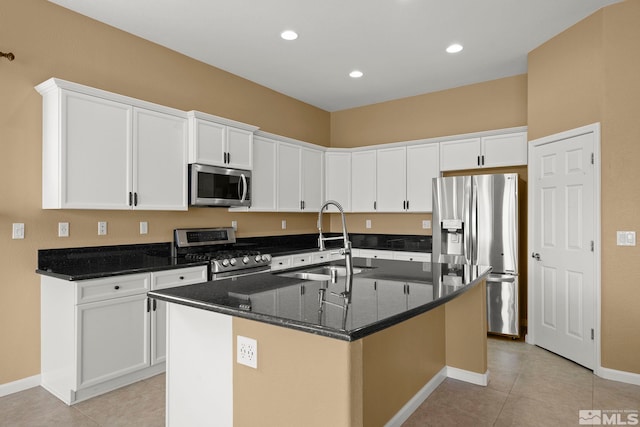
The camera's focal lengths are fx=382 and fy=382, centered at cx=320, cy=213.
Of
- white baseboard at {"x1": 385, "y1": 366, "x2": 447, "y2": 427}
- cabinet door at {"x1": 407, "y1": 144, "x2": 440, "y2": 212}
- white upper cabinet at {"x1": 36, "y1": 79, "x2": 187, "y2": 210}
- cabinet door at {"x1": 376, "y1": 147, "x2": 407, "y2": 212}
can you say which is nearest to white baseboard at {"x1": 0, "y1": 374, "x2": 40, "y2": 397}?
white upper cabinet at {"x1": 36, "y1": 79, "x2": 187, "y2": 210}

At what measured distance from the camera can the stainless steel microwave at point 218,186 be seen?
373cm

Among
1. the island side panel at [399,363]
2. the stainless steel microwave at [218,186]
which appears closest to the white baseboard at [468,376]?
the island side panel at [399,363]

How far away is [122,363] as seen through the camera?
2.92 metres

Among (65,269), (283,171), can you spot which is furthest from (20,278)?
(283,171)

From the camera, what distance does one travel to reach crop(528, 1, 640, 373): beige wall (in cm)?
308

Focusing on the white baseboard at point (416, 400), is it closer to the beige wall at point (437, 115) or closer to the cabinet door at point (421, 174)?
the cabinet door at point (421, 174)

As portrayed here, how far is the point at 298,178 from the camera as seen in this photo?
516 centimetres

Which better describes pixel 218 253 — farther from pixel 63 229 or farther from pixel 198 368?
pixel 198 368

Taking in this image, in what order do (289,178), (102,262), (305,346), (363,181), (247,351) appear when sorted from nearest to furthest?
(305,346), (247,351), (102,262), (289,178), (363,181)

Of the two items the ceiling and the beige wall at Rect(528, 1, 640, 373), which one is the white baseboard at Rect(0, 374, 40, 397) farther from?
the beige wall at Rect(528, 1, 640, 373)

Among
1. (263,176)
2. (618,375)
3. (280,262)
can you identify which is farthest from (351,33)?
(618,375)

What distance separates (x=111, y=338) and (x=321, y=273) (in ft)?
5.46

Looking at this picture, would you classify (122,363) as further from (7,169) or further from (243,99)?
(243,99)

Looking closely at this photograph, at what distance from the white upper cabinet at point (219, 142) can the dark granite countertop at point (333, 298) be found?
6.18 feet
